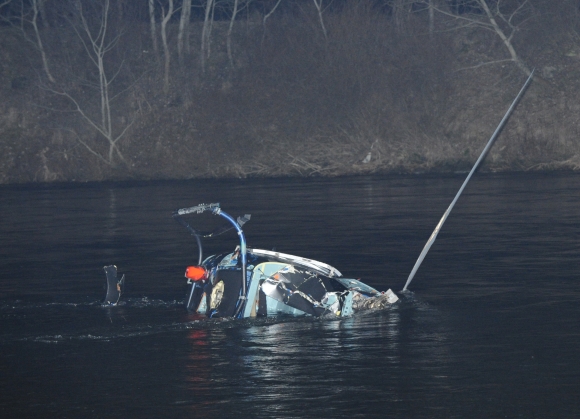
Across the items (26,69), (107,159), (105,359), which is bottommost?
(105,359)

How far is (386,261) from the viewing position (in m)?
16.5

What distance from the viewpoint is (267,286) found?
1166cm

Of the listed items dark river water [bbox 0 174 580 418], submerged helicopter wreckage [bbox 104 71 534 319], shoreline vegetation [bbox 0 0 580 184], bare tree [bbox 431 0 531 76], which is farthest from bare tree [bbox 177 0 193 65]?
submerged helicopter wreckage [bbox 104 71 534 319]

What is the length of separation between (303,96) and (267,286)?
114 feet

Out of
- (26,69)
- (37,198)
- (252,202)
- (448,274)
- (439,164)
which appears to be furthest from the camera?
(26,69)

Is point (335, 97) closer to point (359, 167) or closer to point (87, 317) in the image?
point (359, 167)

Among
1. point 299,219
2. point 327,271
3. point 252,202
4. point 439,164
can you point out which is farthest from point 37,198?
point 327,271

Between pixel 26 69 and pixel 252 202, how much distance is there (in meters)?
26.2

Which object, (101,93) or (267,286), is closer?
(267,286)

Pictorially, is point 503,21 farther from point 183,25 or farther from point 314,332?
point 314,332

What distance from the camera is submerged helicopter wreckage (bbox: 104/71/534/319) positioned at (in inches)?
456

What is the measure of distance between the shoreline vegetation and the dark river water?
771 inches

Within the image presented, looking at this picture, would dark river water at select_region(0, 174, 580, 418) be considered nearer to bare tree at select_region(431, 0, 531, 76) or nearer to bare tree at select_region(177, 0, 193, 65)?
bare tree at select_region(431, 0, 531, 76)

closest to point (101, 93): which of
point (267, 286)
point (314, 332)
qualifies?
point (267, 286)
